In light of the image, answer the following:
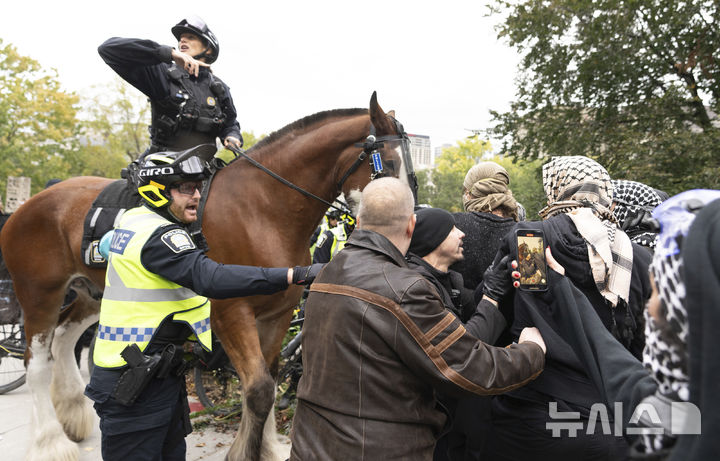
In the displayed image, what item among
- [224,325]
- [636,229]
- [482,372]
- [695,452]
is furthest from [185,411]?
[636,229]

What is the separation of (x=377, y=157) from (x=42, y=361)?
353cm

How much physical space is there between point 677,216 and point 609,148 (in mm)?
12991

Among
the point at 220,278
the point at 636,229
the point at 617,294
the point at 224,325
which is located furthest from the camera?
the point at 224,325

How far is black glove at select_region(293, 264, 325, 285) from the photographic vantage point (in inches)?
94.3

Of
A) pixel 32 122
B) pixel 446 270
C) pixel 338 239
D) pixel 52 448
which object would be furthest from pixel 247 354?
pixel 32 122

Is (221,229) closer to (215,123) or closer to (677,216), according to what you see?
(215,123)

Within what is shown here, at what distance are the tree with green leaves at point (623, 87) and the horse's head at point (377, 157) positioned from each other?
8596 mm

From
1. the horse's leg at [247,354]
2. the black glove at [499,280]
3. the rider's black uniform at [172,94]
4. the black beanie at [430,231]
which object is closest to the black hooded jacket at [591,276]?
the black glove at [499,280]

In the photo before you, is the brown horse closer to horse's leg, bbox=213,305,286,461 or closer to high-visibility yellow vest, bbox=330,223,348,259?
horse's leg, bbox=213,305,286,461

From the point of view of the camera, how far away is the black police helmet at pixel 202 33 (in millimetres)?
4090

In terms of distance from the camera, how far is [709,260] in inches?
33.7

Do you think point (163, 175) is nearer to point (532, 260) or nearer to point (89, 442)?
point (532, 260)

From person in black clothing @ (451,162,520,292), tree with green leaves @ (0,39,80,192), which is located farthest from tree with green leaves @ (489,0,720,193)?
tree with green leaves @ (0,39,80,192)

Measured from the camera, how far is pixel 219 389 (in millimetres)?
6043
